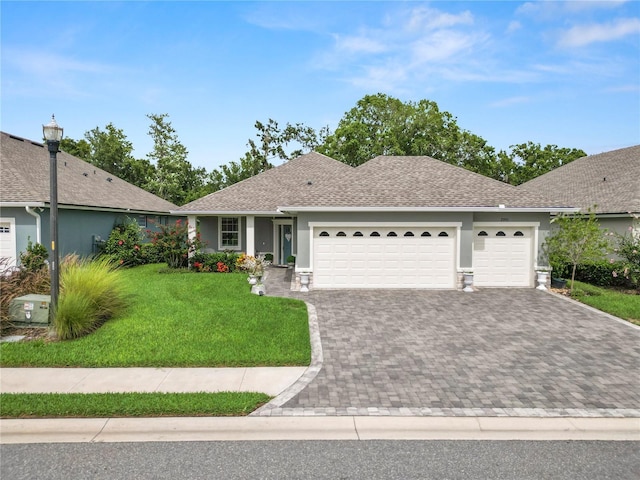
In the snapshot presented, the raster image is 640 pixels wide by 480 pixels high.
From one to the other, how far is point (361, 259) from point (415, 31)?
8112mm

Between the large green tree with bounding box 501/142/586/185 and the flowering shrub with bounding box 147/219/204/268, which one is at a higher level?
the large green tree with bounding box 501/142/586/185

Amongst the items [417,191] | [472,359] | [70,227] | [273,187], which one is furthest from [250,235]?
[472,359]

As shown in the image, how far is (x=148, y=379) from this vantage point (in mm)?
6883

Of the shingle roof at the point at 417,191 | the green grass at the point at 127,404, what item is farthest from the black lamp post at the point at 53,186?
the shingle roof at the point at 417,191

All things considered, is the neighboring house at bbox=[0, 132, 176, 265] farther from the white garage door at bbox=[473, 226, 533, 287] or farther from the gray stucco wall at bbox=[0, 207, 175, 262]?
the white garage door at bbox=[473, 226, 533, 287]

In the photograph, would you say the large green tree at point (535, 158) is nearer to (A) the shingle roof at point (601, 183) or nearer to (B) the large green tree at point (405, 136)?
(B) the large green tree at point (405, 136)

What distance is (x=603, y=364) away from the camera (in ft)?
25.3

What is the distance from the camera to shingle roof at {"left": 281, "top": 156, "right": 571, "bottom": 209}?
49.1 ft

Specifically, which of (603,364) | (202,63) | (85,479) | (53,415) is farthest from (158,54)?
(603,364)

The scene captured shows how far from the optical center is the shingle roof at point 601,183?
1823cm

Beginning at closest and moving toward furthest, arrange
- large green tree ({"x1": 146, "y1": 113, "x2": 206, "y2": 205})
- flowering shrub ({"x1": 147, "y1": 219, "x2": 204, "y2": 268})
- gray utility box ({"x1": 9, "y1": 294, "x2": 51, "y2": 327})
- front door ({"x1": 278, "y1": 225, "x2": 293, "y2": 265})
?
gray utility box ({"x1": 9, "y1": 294, "x2": 51, "y2": 327}) < flowering shrub ({"x1": 147, "y1": 219, "x2": 204, "y2": 268}) < front door ({"x1": 278, "y1": 225, "x2": 293, "y2": 265}) < large green tree ({"x1": 146, "y1": 113, "x2": 206, "y2": 205})

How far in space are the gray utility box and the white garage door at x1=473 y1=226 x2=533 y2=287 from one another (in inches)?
558

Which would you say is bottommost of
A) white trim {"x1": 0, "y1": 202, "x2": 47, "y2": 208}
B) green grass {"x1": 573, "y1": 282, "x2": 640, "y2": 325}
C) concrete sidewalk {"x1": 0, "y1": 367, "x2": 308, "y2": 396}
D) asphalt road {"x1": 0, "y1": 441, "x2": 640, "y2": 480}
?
asphalt road {"x1": 0, "y1": 441, "x2": 640, "y2": 480}

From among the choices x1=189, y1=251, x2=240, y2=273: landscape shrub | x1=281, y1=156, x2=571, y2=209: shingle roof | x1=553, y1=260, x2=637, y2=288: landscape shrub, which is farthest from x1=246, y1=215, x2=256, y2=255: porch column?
x1=553, y1=260, x2=637, y2=288: landscape shrub
